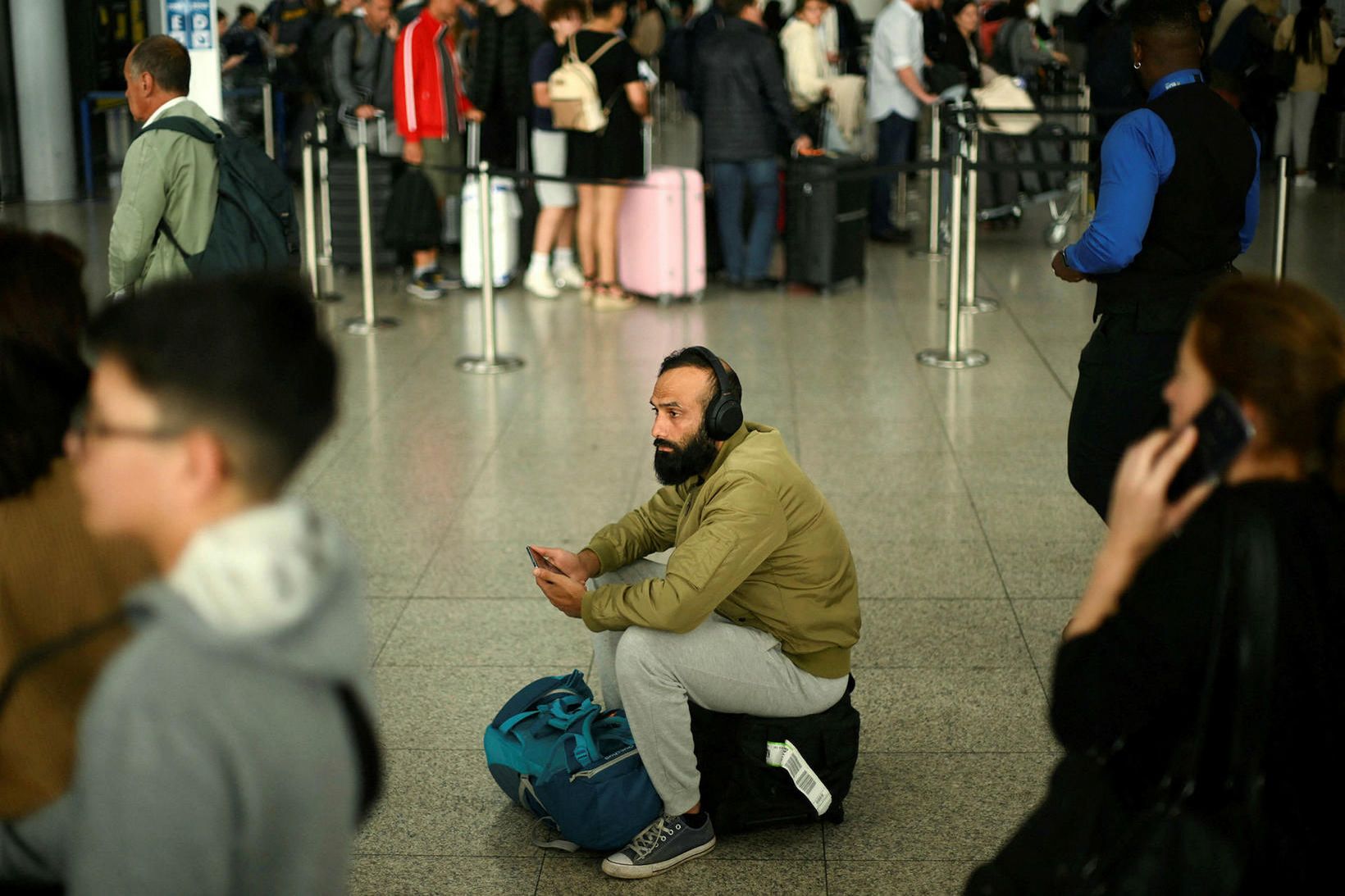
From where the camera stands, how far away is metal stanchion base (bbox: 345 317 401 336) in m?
9.15

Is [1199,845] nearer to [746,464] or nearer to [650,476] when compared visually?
[746,464]

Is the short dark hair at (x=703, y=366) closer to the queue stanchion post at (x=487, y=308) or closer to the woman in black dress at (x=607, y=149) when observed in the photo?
the queue stanchion post at (x=487, y=308)

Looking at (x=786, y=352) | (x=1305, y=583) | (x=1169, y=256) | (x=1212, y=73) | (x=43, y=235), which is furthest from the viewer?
(x=1212, y=73)

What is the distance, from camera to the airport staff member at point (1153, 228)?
399 cm

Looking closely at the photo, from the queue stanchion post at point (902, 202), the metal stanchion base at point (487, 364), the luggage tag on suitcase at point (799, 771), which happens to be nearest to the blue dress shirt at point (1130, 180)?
the luggage tag on suitcase at point (799, 771)

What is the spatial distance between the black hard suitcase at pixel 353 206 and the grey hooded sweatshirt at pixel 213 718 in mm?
9227

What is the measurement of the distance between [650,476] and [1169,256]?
8.78 feet

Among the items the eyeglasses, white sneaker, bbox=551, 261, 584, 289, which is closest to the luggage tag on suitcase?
the eyeglasses

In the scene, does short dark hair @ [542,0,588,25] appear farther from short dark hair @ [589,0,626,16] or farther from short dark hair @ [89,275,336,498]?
short dark hair @ [89,275,336,498]

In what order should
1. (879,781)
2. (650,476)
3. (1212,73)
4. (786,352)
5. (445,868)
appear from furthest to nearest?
(1212,73)
(786,352)
(650,476)
(879,781)
(445,868)

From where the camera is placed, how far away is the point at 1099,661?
195 cm

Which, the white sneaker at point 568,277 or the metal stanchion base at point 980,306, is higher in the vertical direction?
the white sneaker at point 568,277

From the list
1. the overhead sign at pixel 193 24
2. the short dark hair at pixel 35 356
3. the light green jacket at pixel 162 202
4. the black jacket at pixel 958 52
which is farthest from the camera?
the black jacket at pixel 958 52

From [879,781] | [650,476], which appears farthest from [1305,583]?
[650,476]
